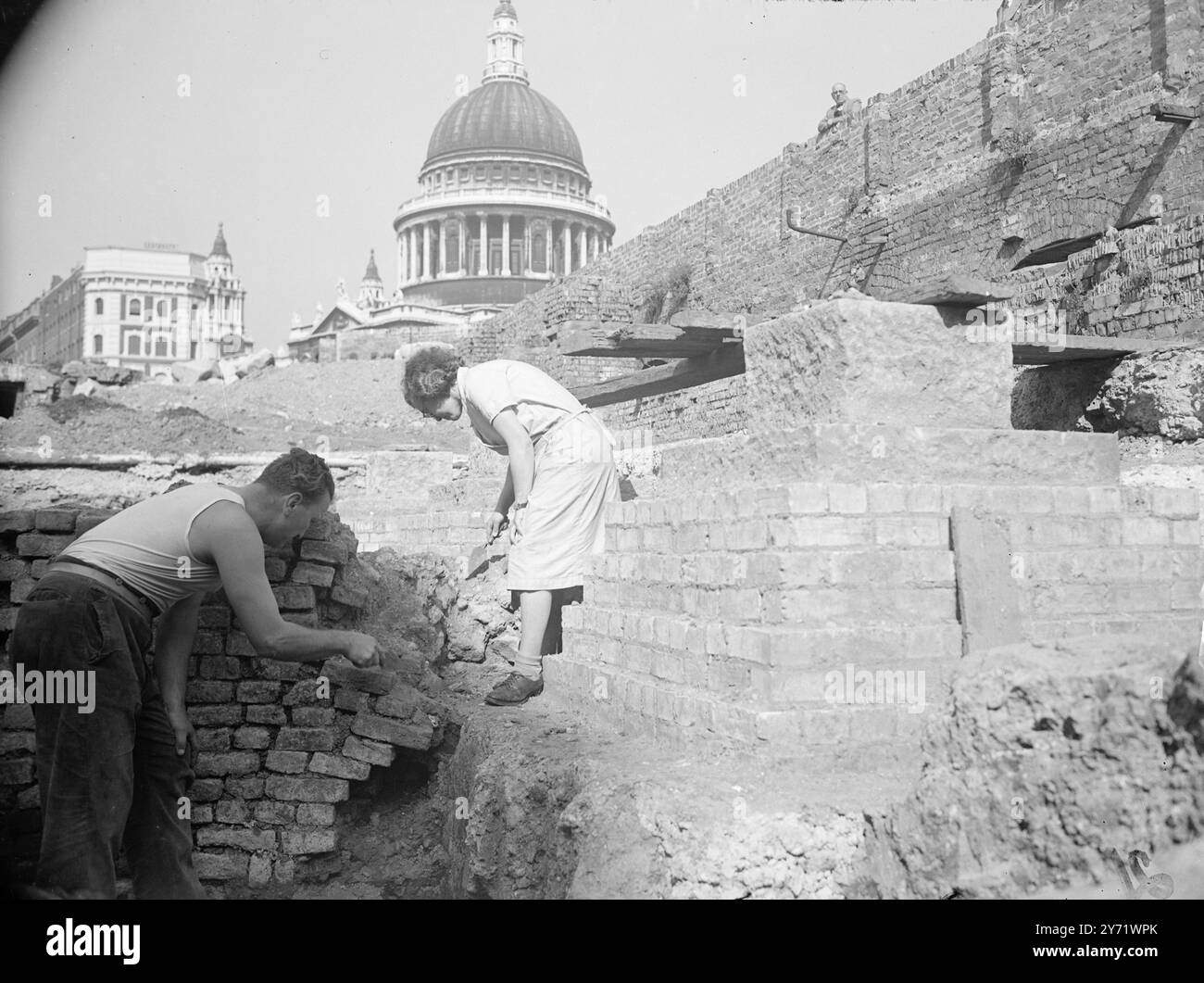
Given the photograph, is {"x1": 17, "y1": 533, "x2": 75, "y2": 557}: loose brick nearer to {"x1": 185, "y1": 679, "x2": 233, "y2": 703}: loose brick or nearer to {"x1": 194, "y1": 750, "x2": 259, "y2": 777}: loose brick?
{"x1": 185, "y1": 679, "x2": 233, "y2": 703}: loose brick

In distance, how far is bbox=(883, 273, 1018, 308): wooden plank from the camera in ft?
13.4

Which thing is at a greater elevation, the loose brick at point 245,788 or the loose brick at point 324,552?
the loose brick at point 324,552

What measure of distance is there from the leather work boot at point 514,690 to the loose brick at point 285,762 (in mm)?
835

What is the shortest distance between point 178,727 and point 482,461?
496cm

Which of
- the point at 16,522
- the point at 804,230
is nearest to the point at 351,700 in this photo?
the point at 16,522

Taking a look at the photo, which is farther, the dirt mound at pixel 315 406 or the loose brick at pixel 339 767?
the dirt mound at pixel 315 406

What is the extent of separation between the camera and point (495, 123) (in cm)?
4800

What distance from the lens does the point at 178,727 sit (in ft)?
12.3

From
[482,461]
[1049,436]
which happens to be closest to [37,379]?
[482,461]

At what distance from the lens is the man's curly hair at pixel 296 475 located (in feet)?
12.0

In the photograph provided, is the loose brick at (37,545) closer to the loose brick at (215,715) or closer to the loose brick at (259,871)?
the loose brick at (215,715)

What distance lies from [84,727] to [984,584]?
2971 mm

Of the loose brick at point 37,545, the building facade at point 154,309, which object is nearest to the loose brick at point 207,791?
the loose brick at point 37,545

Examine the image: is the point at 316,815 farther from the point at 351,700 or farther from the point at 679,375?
the point at 679,375
